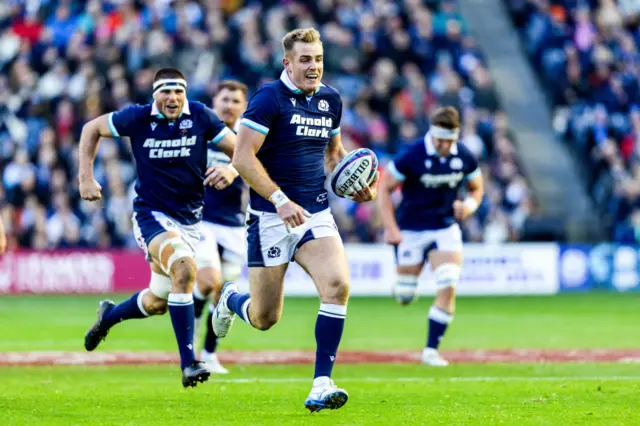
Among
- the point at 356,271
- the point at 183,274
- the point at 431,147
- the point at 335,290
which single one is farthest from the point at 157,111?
the point at 356,271

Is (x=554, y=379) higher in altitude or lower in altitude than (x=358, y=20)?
lower

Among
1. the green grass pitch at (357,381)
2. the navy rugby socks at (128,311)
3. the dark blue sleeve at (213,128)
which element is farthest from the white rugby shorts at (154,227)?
the green grass pitch at (357,381)

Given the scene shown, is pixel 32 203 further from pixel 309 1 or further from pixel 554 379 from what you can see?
pixel 554 379

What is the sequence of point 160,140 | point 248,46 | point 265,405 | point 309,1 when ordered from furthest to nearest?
point 309,1
point 248,46
point 160,140
point 265,405

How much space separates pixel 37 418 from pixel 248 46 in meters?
18.1

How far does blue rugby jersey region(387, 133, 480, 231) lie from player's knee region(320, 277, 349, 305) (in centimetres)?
494

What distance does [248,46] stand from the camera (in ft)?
86.9

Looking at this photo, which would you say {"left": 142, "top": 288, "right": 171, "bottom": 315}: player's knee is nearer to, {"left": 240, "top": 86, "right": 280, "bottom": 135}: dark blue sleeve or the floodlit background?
{"left": 240, "top": 86, "right": 280, "bottom": 135}: dark blue sleeve

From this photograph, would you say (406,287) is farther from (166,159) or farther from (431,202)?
(166,159)

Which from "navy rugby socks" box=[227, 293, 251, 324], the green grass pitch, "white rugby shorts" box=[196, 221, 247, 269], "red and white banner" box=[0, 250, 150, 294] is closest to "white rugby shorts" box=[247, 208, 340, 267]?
"navy rugby socks" box=[227, 293, 251, 324]

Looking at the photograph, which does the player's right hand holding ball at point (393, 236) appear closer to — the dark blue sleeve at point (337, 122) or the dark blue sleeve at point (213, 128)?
the dark blue sleeve at point (213, 128)

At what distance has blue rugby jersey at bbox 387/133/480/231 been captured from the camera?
14.3 m

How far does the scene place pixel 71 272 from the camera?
82.1ft

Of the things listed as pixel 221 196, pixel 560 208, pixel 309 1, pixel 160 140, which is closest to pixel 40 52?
pixel 309 1
